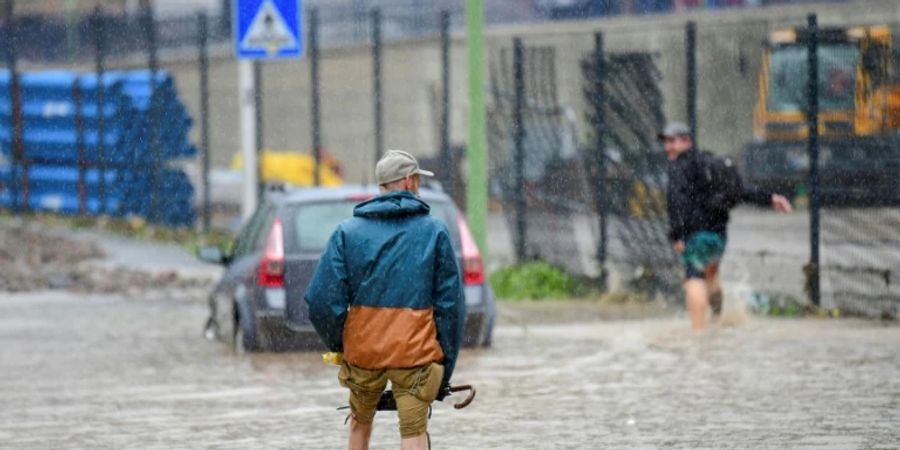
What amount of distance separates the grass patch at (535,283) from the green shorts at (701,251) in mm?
4616

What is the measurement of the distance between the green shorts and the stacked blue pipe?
13.3m

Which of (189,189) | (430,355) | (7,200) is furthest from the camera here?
(7,200)

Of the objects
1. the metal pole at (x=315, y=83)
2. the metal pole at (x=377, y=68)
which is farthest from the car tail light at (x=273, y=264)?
the metal pole at (x=315, y=83)

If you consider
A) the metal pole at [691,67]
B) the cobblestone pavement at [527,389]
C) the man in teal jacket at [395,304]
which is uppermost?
the metal pole at [691,67]

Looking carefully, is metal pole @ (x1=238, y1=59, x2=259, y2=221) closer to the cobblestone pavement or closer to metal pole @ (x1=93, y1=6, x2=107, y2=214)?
the cobblestone pavement

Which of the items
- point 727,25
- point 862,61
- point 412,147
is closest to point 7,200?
point 412,147

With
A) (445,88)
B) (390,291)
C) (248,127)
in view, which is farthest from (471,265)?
(445,88)

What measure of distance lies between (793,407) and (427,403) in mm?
4036

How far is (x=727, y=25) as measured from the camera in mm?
20938

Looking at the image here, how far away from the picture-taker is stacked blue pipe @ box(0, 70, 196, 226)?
2956cm

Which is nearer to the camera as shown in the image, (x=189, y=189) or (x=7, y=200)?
(x=189, y=189)

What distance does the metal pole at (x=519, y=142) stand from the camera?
22484 millimetres

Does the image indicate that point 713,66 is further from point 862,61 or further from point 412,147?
point 412,147

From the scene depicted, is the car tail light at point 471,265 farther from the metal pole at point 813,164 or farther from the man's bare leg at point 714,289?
the metal pole at point 813,164
